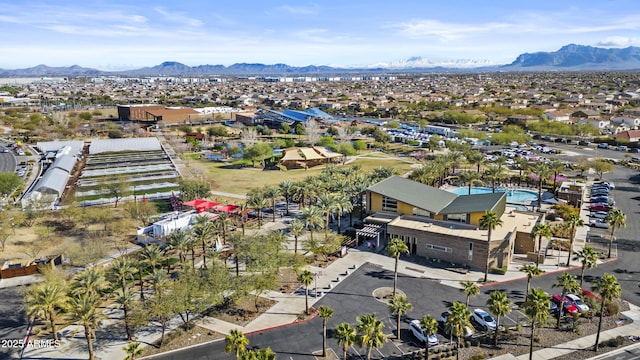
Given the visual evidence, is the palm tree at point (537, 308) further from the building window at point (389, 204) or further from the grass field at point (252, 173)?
the grass field at point (252, 173)

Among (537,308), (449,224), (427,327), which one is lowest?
(427,327)

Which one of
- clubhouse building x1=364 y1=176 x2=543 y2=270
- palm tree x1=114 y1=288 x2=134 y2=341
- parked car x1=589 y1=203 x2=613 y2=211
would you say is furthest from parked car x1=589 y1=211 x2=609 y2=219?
palm tree x1=114 y1=288 x2=134 y2=341

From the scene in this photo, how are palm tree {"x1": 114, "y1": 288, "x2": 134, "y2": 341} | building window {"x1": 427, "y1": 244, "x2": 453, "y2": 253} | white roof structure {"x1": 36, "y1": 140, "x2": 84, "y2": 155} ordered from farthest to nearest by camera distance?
white roof structure {"x1": 36, "y1": 140, "x2": 84, "y2": 155}
building window {"x1": 427, "y1": 244, "x2": 453, "y2": 253}
palm tree {"x1": 114, "y1": 288, "x2": 134, "y2": 341}

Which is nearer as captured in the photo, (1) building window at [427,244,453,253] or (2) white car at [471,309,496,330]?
(2) white car at [471,309,496,330]

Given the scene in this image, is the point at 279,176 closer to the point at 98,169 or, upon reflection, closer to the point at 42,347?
the point at 98,169

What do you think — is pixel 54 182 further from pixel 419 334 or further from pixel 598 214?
pixel 598 214

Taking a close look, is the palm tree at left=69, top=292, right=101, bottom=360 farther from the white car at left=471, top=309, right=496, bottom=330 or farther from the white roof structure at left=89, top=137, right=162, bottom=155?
the white roof structure at left=89, top=137, right=162, bottom=155

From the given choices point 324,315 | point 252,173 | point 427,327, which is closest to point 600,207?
point 427,327
